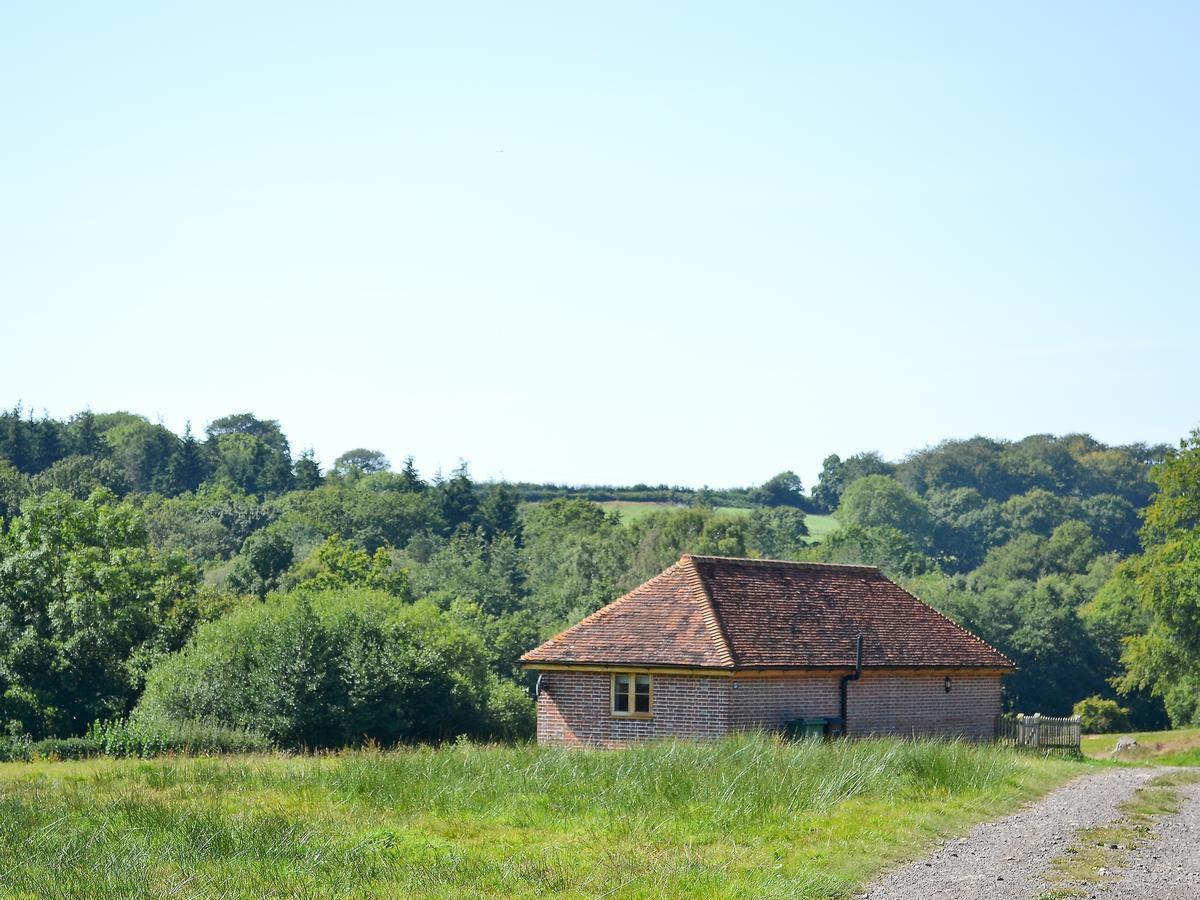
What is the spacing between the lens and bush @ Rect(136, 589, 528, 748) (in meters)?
37.2

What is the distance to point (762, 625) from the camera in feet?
122

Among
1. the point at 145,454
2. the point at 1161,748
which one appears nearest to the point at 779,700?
the point at 1161,748

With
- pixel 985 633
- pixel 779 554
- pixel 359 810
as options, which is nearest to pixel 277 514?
pixel 779 554

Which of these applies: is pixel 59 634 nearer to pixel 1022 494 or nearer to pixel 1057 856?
pixel 1057 856

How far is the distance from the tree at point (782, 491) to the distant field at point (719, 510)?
8.22 meters

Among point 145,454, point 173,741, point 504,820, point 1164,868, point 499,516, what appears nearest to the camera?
point 1164,868

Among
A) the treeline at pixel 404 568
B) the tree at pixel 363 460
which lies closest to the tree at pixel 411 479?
the treeline at pixel 404 568

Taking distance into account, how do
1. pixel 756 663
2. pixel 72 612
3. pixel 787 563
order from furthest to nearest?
pixel 72 612, pixel 787 563, pixel 756 663

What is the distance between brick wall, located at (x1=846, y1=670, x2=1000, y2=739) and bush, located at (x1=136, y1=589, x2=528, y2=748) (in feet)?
35.9

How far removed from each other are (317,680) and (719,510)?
343ft

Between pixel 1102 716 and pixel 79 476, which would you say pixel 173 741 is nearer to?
pixel 1102 716

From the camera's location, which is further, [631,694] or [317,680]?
[317,680]

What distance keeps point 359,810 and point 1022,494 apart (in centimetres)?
15577

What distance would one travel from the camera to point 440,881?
1515cm
